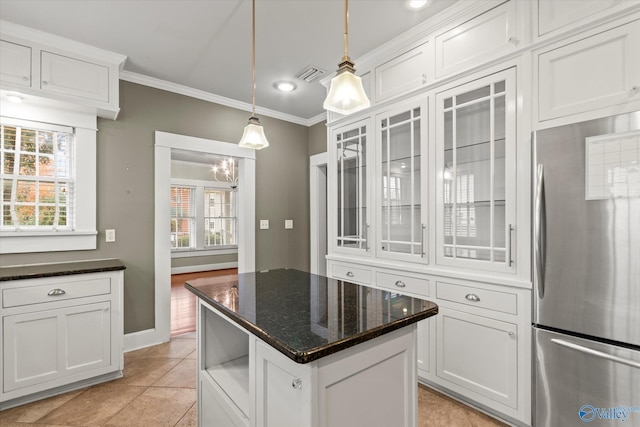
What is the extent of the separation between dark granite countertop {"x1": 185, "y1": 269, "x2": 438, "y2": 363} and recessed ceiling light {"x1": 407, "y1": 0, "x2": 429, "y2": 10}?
1883 millimetres

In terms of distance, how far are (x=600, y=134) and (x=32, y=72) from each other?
3742 millimetres

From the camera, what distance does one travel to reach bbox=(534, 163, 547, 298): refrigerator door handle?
173cm

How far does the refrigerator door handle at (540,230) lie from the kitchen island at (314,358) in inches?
33.8

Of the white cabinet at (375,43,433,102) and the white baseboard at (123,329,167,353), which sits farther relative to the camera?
the white baseboard at (123,329,167,353)

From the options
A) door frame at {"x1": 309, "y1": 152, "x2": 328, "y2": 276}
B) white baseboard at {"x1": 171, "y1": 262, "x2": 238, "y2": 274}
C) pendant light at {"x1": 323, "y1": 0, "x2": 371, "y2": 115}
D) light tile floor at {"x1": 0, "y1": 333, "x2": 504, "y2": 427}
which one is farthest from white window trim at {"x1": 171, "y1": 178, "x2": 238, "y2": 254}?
pendant light at {"x1": 323, "y1": 0, "x2": 371, "y2": 115}

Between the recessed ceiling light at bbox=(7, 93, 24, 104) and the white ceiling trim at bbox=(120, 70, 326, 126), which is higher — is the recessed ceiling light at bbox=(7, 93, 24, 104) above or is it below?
below

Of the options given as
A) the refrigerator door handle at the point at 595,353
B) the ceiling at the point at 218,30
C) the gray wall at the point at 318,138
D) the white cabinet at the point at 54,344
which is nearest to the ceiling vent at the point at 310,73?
the ceiling at the point at 218,30

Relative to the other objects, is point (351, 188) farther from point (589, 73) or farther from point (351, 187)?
point (589, 73)

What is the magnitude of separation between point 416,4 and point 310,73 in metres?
1.23

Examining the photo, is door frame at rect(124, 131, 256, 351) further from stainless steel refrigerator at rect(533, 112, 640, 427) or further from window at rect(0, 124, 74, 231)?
stainless steel refrigerator at rect(533, 112, 640, 427)

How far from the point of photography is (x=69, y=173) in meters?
2.80

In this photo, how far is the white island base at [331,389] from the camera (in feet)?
3.13

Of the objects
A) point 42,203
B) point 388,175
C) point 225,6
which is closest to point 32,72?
point 42,203

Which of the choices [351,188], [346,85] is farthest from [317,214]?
[346,85]
